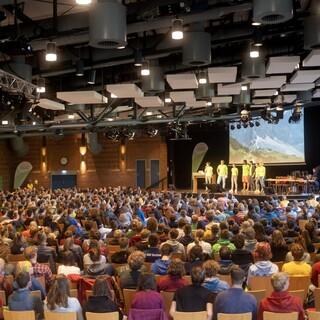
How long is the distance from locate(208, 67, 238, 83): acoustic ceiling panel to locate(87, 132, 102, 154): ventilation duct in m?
19.1

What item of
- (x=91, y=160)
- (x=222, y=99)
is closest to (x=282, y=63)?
(x=222, y=99)

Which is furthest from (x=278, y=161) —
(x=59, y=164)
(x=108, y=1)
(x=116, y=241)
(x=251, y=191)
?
(x=108, y=1)

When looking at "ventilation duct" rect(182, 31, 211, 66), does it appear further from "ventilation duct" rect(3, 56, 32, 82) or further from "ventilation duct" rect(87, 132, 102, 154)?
"ventilation duct" rect(87, 132, 102, 154)

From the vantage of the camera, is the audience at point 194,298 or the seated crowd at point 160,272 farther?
the audience at point 194,298

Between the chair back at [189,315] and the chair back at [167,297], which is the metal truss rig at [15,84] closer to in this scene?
the chair back at [167,297]

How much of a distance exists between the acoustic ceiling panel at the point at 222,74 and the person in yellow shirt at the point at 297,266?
252 inches

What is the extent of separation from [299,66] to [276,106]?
24.0ft

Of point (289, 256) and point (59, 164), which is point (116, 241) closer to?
point (289, 256)

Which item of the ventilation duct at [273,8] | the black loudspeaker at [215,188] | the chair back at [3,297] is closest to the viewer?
the chair back at [3,297]

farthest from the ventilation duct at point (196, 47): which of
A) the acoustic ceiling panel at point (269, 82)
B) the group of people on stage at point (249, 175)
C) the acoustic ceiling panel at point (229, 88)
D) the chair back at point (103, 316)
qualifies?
the group of people on stage at point (249, 175)

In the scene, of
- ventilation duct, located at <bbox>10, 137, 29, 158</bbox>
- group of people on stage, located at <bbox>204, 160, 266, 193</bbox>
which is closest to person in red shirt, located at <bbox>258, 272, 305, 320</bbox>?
group of people on stage, located at <bbox>204, 160, 266, 193</bbox>

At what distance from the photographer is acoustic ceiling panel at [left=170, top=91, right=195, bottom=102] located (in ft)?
53.0

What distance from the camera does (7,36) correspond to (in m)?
8.60

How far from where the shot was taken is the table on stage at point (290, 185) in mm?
24281
